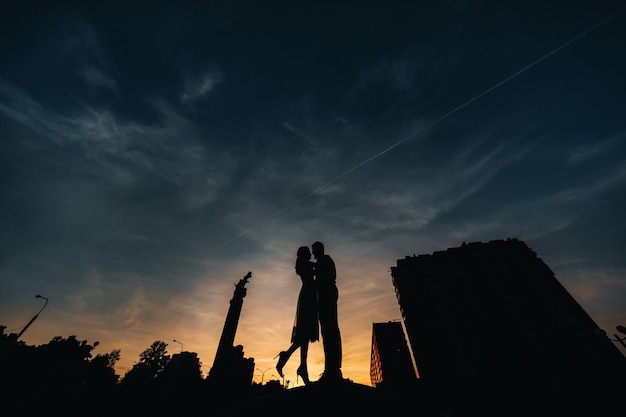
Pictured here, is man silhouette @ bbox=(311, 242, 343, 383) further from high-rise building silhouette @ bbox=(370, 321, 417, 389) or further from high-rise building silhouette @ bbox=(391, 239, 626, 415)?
high-rise building silhouette @ bbox=(370, 321, 417, 389)

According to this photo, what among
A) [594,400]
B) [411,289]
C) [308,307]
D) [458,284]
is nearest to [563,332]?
[458,284]

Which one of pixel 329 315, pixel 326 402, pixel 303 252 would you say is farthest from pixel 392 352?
pixel 326 402

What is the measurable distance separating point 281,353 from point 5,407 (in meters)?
26.1

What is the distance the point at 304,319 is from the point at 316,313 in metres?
0.26

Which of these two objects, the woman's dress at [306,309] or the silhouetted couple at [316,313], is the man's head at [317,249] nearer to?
the silhouetted couple at [316,313]

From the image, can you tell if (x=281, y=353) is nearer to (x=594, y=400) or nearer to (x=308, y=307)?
(x=308, y=307)

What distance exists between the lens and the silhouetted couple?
4.10 metres

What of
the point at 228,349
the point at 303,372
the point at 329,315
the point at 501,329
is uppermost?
the point at 501,329

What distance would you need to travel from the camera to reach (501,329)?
91.6 feet

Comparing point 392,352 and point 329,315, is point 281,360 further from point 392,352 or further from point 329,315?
point 392,352

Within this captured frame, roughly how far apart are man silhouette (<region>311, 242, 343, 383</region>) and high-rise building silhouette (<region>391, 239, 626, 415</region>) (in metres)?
23.5

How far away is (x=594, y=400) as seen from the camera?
17000 millimetres

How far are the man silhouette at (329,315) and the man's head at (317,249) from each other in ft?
0.14

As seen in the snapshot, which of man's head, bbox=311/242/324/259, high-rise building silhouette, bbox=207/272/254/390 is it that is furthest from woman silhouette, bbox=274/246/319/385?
high-rise building silhouette, bbox=207/272/254/390
